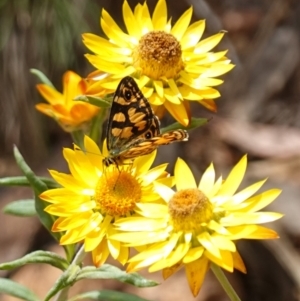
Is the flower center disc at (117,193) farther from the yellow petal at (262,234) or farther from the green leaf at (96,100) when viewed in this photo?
the yellow petal at (262,234)

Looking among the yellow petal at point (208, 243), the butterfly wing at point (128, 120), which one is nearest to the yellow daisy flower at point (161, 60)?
the butterfly wing at point (128, 120)

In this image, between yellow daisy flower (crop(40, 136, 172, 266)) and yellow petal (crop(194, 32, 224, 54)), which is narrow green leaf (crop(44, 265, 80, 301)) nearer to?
yellow daisy flower (crop(40, 136, 172, 266))

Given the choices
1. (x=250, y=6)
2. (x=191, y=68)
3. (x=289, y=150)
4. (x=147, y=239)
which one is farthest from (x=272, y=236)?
(x=250, y=6)

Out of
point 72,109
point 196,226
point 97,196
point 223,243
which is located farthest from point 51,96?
point 223,243

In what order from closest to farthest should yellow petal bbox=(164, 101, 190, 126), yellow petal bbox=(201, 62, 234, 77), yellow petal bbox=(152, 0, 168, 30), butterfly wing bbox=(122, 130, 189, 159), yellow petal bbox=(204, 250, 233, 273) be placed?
yellow petal bbox=(204, 250, 233, 273), butterfly wing bbox=(122, 130, 189, 159), yellow petal bbox=(164, 101, 190, 126), yellow petal bbox=(201, 62, 234, 77), yellow petal bbox=(152, 0, 168, 30)

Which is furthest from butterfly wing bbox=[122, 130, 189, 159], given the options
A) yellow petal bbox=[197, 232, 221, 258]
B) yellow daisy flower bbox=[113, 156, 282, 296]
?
yellow petal bbox=[197, 232, 221, 258]
